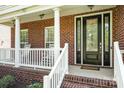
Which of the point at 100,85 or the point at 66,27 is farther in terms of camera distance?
the point at 66,27

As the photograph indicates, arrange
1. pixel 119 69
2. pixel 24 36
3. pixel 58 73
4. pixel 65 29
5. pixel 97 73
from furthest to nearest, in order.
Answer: pixel 24 36
pixel 65 29
pixel 97 73
pixel 58 73
pixel 119 69

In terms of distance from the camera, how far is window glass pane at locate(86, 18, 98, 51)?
21.9 ft

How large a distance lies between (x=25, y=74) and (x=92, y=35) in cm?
328

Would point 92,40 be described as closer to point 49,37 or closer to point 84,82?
point 84,82

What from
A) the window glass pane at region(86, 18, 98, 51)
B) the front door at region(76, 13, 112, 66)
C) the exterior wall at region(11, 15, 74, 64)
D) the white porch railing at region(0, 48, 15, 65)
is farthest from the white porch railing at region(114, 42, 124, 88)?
the white porch railing at region(0, 48, 15, 65)

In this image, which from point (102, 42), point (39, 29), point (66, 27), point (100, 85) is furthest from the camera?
point (39, 29)

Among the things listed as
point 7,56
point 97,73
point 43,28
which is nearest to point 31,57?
point 7,56

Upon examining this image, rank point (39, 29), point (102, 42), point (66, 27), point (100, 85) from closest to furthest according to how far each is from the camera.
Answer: point (100, 85), point (102, 42), point (66, 27), point (39, 29)

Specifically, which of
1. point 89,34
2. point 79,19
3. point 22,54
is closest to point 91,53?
point 89,34

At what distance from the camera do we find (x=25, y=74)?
6441mm

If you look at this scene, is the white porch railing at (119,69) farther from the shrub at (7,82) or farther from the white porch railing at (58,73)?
the shrub at (7,82)

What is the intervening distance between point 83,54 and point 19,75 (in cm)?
292
